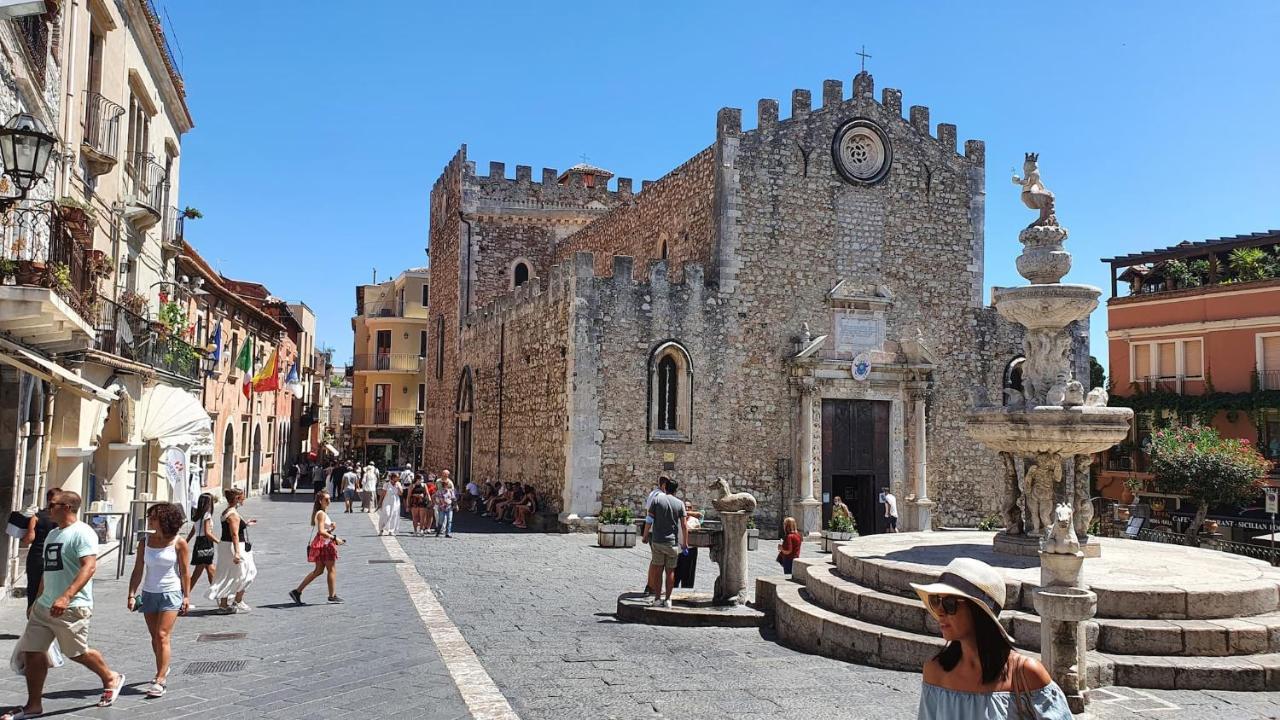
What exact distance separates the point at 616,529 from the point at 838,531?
422 centimetres

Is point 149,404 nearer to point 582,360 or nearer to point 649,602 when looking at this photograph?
point 582,360

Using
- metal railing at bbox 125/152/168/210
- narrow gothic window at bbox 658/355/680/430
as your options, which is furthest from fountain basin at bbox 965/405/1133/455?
metal railing at bbox 125/152/168/210

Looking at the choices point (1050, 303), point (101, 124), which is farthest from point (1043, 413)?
point (101, 124)

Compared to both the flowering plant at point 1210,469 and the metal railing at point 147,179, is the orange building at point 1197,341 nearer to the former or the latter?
the flowering plant at point 1210,469

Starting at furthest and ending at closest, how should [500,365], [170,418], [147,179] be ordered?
[500,365] < [147,179] < [170,418]

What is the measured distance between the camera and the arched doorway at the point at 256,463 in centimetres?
3616

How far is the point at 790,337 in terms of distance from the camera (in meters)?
22.1

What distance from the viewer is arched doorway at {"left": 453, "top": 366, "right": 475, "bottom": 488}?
31041 millimetres

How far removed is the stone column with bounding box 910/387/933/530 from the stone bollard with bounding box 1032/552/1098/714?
1578cm

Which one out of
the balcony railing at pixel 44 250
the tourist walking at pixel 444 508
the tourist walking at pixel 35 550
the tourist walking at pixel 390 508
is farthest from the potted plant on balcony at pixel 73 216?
the tourist walking at pixel 444 508

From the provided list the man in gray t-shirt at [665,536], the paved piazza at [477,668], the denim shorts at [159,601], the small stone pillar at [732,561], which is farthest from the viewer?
the small stone pillar at [732,561]

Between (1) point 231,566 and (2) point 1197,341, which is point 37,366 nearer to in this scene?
(1) point 231,566

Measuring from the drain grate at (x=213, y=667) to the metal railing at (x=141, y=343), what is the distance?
843cm

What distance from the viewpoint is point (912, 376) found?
74.3ft
